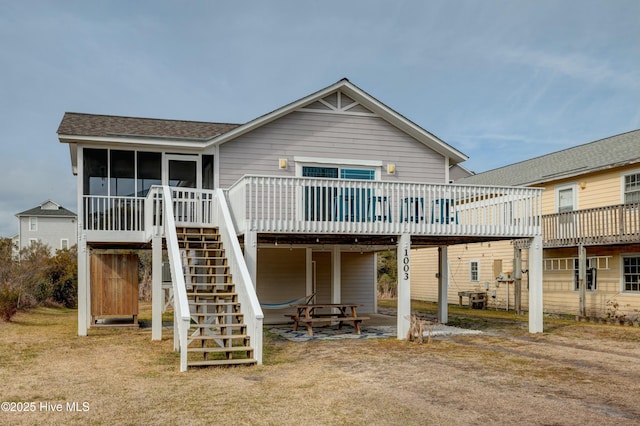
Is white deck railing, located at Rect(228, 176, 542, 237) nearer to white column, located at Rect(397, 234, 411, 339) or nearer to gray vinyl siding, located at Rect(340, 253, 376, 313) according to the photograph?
white column, located at Rect(397, 234, 411, 339)

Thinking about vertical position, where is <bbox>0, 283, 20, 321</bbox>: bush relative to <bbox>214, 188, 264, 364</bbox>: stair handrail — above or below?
below

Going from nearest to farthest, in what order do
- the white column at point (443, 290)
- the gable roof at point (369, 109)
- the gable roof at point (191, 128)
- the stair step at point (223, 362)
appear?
the stair step at point (223, 362) → the gable roof at point (191, 128) → the gable roof at point (369, 109) → the white column at point (443, 290)

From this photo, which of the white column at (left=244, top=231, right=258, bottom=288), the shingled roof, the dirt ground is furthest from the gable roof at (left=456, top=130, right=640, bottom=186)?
the white column at (left=244, top=231, right=258, bottom=288)

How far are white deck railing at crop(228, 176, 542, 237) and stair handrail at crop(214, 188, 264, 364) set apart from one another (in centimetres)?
44

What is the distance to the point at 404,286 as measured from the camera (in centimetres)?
1406

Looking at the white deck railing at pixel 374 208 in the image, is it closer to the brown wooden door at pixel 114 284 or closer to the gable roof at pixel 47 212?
the brown wooden door at pixel 114 284

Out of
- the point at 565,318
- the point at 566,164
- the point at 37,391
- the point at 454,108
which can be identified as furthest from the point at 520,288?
the point at 37,391

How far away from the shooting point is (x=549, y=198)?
23.7 meters

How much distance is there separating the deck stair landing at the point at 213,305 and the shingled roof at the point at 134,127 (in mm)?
3548

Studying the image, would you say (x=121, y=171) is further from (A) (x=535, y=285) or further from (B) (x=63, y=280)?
(B) (x=63, y=280)

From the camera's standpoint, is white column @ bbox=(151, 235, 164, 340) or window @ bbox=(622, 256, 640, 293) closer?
white column @ bbox=(151, 235, 164, 340)

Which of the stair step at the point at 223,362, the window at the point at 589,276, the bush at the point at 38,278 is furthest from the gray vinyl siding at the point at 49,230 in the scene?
the stair step at the point at 223,362

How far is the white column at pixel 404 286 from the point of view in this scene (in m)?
13.9

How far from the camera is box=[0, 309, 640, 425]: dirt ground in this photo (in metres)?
6.80
